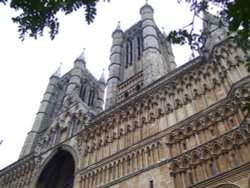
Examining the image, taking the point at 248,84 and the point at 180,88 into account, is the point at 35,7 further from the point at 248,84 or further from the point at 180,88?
the point at 180,88

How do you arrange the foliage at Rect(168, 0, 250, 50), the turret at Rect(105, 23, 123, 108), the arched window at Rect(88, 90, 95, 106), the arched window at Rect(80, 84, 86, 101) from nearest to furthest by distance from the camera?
1. the foliage at Rect(168, 0, 250, 50)
2. the turret at Rect(105, 23, 123, 108)
3. the arched window at Rect(80, 84, 86, 101)
4. the arched window at Rect(88, 90, 95, 106)

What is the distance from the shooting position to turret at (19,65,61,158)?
2653 centimetres

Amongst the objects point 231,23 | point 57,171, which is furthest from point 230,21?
point 57,171

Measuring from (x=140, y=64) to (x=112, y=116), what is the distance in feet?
32.5

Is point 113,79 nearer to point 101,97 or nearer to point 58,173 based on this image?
point 58,173

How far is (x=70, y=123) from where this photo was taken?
19.9 metres

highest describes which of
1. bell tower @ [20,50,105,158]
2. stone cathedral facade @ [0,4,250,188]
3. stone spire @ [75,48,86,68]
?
stone spire @ [75,48,86,68]

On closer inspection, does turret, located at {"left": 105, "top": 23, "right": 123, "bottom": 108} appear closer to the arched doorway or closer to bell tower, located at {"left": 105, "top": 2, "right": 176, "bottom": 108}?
bell tower, located at {"left": 105, "top": 2, "right": 176, "bottom": 108}

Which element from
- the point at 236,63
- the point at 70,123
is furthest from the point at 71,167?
the point at 236,63

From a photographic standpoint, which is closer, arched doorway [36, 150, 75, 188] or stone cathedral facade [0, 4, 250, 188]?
stone cathedral facade [0, 4, 250, 188]

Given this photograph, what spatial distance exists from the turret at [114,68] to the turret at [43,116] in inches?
352

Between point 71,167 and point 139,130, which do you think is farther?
point 71,167

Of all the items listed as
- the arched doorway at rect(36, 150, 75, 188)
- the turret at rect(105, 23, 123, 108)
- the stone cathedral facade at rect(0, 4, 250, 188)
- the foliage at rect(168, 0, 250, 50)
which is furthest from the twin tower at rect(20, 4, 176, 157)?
the foliage at rect(168, 0, 250, 50)

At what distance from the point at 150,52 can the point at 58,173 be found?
1184cm
